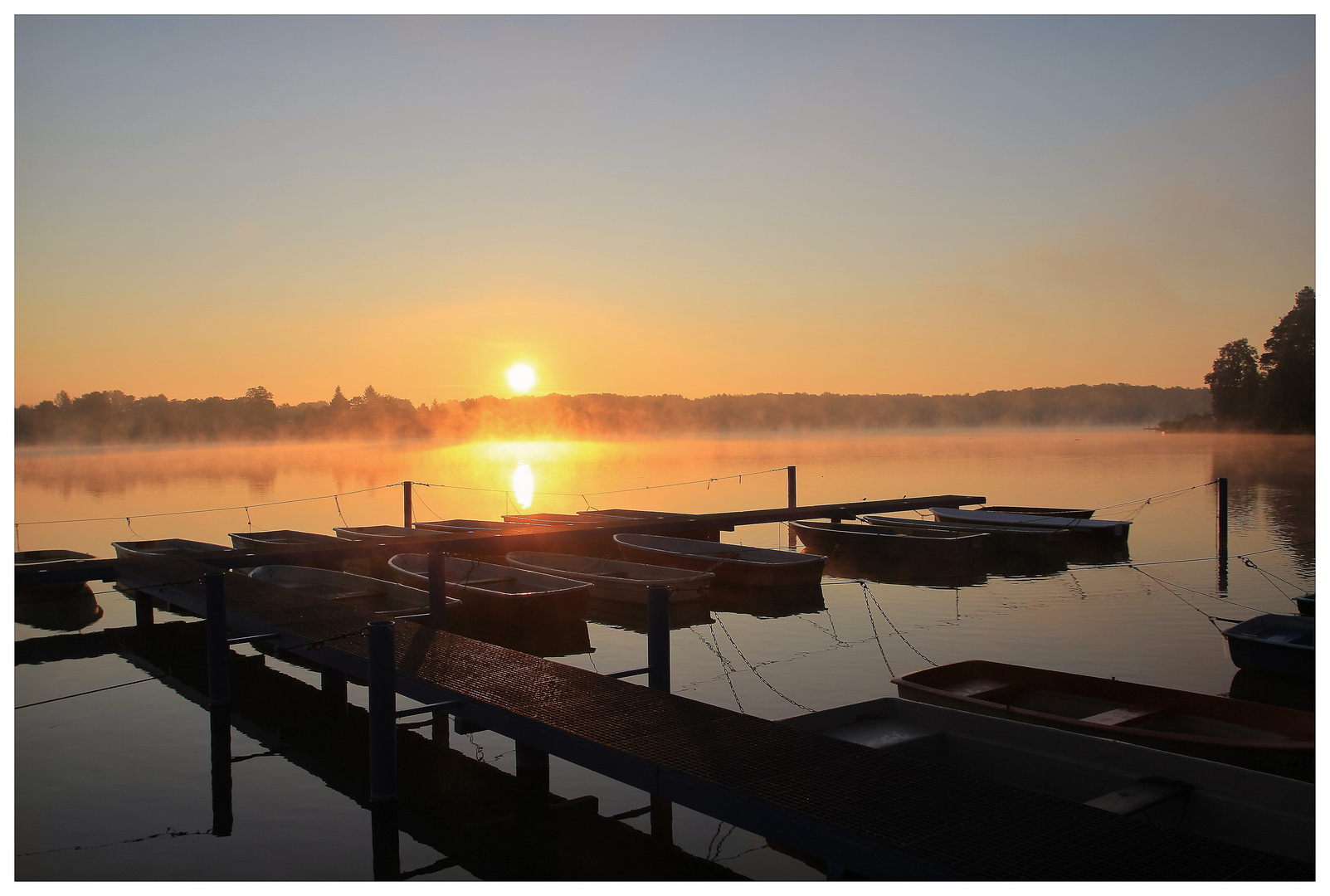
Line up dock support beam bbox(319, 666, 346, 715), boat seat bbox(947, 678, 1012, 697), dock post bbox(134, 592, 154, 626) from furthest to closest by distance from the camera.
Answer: dock post bbox(134, 592, 154, 626)
dock support beam bbox(319, 666, 346, 715)
boat seat bbox(947, 678, 1012, 697)

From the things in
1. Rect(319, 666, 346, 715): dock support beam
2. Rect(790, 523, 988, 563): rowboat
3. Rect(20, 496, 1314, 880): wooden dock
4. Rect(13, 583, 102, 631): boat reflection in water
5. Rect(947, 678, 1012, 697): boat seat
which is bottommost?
Rect(13, 583, 102, 631): boat reflection in water

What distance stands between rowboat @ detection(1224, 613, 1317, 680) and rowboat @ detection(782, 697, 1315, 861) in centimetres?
534

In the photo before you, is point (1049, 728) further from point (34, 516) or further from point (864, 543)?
point (34, 516)

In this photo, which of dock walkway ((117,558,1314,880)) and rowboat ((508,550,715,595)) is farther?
rowboat ((508,550,715,595))

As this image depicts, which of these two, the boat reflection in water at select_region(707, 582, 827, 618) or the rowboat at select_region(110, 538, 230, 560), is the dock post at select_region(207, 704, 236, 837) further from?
the rowboat at select_region(110, 538, 230, 560)

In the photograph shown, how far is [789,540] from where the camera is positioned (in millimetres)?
27438

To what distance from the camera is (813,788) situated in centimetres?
552

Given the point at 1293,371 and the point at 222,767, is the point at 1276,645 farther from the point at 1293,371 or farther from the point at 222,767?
the point at 1293,371

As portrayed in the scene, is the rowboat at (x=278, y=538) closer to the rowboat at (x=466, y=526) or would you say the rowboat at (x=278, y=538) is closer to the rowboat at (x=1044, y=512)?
the rowboat at (x=466, y=526)

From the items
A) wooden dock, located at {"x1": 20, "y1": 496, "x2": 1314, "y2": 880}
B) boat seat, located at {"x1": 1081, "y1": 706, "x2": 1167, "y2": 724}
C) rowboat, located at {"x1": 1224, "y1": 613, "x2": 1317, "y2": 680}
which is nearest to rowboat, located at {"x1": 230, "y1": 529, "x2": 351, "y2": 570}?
wooden dock, located at {"x1": 20, "y1": 496, "x2": 1314, "y2": 880}

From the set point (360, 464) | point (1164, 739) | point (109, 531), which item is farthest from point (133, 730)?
point (360, 464)

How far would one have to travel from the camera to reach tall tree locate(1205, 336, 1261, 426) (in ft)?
267

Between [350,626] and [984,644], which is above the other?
[350,626]

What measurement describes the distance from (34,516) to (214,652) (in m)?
43.7
